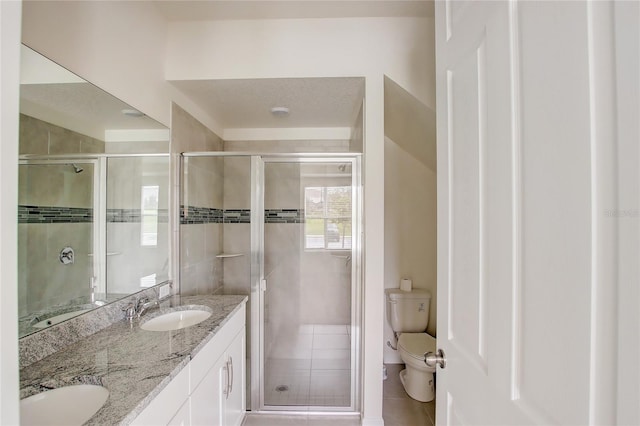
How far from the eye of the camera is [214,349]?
54.5 inches

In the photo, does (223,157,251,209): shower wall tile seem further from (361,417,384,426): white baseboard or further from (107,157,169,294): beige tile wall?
(361,417,384,426): white baseboard

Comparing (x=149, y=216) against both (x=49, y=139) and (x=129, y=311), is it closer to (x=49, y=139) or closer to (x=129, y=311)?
(x=129, y=311)

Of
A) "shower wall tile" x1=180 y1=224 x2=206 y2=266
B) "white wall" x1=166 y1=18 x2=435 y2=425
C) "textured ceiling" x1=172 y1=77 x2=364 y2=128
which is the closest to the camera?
"white wall" x1=166 y1=18 x2=435 y2=425

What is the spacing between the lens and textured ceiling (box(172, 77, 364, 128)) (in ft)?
6.30

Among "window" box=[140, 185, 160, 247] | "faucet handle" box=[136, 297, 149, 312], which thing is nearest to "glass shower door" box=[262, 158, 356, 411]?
"window" box=[140, 185, 160, 247]

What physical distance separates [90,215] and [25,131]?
0.43 m

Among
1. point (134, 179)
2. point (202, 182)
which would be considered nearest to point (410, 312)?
point (202, 182)

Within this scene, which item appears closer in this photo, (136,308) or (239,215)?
(136,308)
